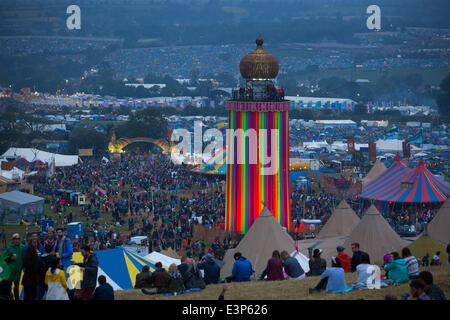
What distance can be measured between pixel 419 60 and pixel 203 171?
133414 millimetres

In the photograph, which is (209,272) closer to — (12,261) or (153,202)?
(12,261)

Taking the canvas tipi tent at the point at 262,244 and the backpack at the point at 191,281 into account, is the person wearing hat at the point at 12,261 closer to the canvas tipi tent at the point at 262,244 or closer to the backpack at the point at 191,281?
the backpack at the point at 191,281

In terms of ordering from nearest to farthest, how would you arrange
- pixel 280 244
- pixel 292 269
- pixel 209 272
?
pixel 292 269 → pixel 209 272 → pixel 280 244

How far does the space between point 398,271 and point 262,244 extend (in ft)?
29.6

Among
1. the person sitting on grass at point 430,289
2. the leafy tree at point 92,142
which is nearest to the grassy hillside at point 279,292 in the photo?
the person sitting on grass at point 430,289

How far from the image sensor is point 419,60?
6841 inches

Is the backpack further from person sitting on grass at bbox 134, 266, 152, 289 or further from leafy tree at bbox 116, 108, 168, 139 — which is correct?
leafy tree at bbox 116, 108, 168, 139

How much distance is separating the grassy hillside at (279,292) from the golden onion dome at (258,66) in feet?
45.7

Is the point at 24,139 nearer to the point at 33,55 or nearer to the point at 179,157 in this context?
the point at 179,157

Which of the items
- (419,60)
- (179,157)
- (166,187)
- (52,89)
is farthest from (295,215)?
(419,60)

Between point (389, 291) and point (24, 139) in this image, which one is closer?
point (389, 291)

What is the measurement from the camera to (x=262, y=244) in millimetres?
24297

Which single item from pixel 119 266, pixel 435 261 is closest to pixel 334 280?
pixel 435 261

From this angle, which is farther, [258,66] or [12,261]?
[258,66]
